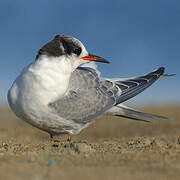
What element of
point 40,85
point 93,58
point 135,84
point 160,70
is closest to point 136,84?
point 135,84

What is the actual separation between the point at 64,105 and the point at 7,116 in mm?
9481

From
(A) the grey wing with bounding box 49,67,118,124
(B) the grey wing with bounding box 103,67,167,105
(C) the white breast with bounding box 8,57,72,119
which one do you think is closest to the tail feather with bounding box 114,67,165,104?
(B) the grey wing with bounding box 103,67,167,105

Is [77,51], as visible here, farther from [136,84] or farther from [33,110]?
[136,84]

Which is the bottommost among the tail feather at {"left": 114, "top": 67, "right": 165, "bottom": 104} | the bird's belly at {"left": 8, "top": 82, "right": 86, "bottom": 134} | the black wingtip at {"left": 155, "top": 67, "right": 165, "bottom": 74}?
the bird's belly at {"left": 8, "top": 82, "right": 86, "bottom": 134}

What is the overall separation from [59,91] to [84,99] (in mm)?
508

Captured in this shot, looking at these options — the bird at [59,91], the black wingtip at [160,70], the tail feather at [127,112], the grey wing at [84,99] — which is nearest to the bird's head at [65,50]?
the bird at [59,91]

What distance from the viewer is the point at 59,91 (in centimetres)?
520

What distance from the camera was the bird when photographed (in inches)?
199

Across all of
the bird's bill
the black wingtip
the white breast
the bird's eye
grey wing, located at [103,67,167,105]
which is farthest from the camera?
the black wingtip

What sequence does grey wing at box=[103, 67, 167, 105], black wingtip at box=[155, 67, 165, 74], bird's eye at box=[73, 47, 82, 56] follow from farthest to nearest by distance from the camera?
black wingtip at box=[155, 67, 165, 74] → grey wing at box=[103, 67, 167, 105] → bird's eye at box=[73, 47, 82, 56]

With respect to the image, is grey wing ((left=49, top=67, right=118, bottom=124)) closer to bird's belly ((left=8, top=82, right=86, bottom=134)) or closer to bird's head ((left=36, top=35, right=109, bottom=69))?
bird's belly ((left=8, top=82, right=86, bottom=134))

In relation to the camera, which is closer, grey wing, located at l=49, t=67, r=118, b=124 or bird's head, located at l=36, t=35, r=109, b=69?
bird's head, located at l=36, t=35, r=109, b=69

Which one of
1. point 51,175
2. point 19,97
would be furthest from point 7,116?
point 51,175

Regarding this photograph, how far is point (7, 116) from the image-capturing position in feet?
46.9
